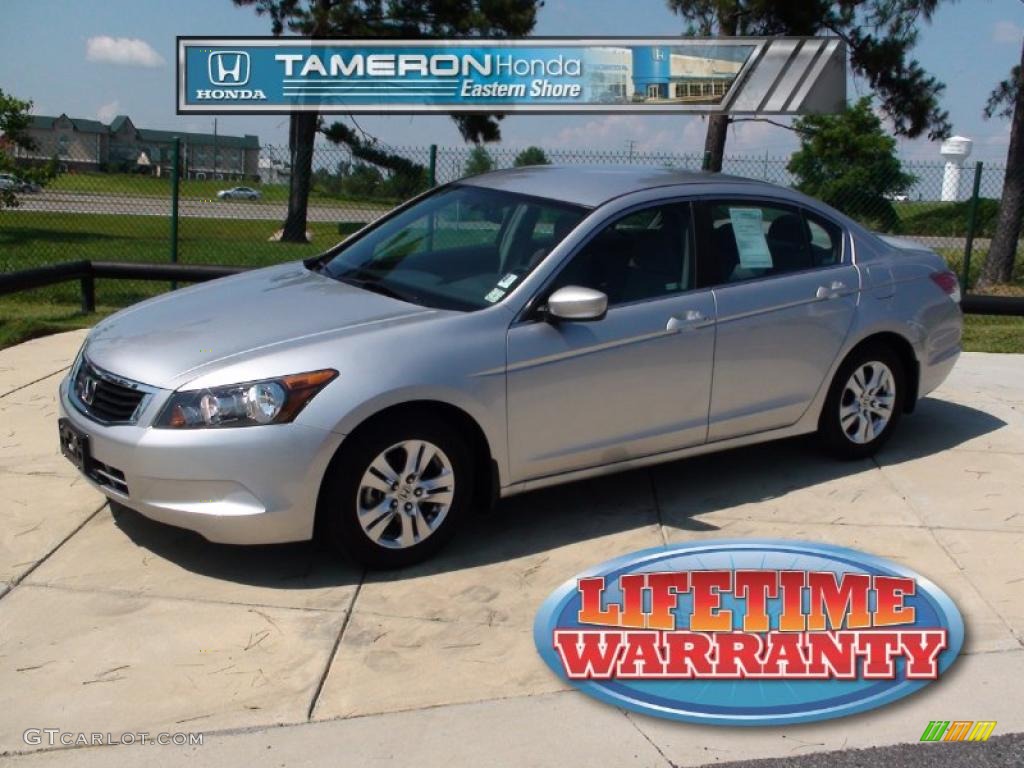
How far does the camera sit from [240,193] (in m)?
16.3

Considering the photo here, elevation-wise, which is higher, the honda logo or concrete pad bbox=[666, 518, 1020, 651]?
the honda logo

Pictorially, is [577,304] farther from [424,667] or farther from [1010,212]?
[1010,212]

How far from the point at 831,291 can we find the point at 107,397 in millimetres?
3648

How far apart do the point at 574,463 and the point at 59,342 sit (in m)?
5.36

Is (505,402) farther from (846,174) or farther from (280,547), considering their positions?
(846,174)

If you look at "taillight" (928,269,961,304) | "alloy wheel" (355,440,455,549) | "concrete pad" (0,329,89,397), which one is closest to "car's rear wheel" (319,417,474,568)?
"alloy wheel" (355,440,455,549)

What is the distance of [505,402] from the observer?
203 inches

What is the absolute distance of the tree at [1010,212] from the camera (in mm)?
16875

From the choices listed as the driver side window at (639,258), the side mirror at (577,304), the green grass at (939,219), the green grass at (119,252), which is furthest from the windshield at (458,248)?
the green grass at (939,219)

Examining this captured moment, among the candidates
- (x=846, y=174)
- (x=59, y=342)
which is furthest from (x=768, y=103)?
(x=59, y=342)

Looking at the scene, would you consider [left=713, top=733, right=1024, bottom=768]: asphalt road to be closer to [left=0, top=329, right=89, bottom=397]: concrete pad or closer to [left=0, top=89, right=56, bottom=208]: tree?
[left=0, top=329, right=89, bottom=397]: concrete pad

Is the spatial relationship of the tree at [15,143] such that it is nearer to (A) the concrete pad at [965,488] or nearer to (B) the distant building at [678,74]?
(B) the distant building at [678,74]

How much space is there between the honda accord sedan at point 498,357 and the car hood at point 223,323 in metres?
0.02

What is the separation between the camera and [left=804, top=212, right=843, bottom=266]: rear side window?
21.1ft
